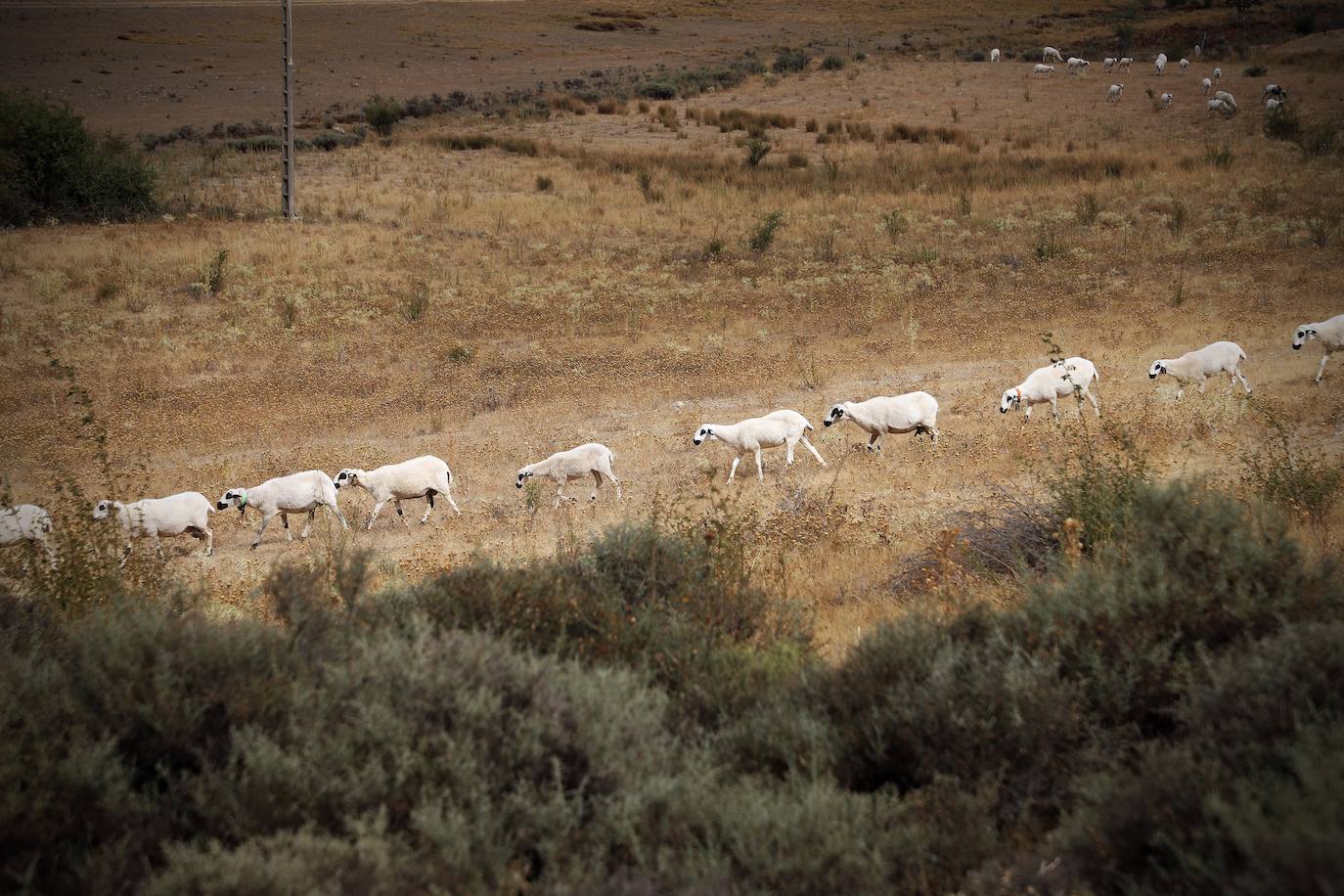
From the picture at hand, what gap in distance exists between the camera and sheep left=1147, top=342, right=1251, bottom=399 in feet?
45.3

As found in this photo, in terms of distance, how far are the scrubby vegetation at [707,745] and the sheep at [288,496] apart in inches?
286

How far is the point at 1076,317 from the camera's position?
18.4 m

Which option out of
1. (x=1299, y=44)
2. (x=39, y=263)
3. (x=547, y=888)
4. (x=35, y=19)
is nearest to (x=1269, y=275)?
(x=547, y=888)

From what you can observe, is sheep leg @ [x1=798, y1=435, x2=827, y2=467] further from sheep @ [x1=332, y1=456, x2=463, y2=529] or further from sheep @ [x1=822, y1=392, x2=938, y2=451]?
sheep @ [x1=332, y1=456, x2=463, y2=529]

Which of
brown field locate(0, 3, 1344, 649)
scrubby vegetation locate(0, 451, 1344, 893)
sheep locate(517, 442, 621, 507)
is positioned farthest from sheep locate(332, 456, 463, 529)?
scrubby vegetation locate(0, 451, 1344, 893)

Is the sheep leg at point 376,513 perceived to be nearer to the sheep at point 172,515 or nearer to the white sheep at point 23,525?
the sheep at point 172,515

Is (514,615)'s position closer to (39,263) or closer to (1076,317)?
(1076,317)

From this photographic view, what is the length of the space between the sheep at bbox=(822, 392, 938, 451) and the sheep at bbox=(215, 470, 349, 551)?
6627 mm

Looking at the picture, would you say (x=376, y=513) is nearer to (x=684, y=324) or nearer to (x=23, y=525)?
(x=23, y=525)

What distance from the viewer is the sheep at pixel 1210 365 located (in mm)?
13797

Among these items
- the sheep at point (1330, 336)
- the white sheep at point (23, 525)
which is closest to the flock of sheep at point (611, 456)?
the sheep at point (1330, 336)

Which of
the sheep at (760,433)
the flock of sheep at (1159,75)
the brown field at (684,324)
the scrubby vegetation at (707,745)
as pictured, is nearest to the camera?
the scrubby vegetation at (707,745)

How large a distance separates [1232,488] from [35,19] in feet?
347

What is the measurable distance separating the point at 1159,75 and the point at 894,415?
4260 cm
